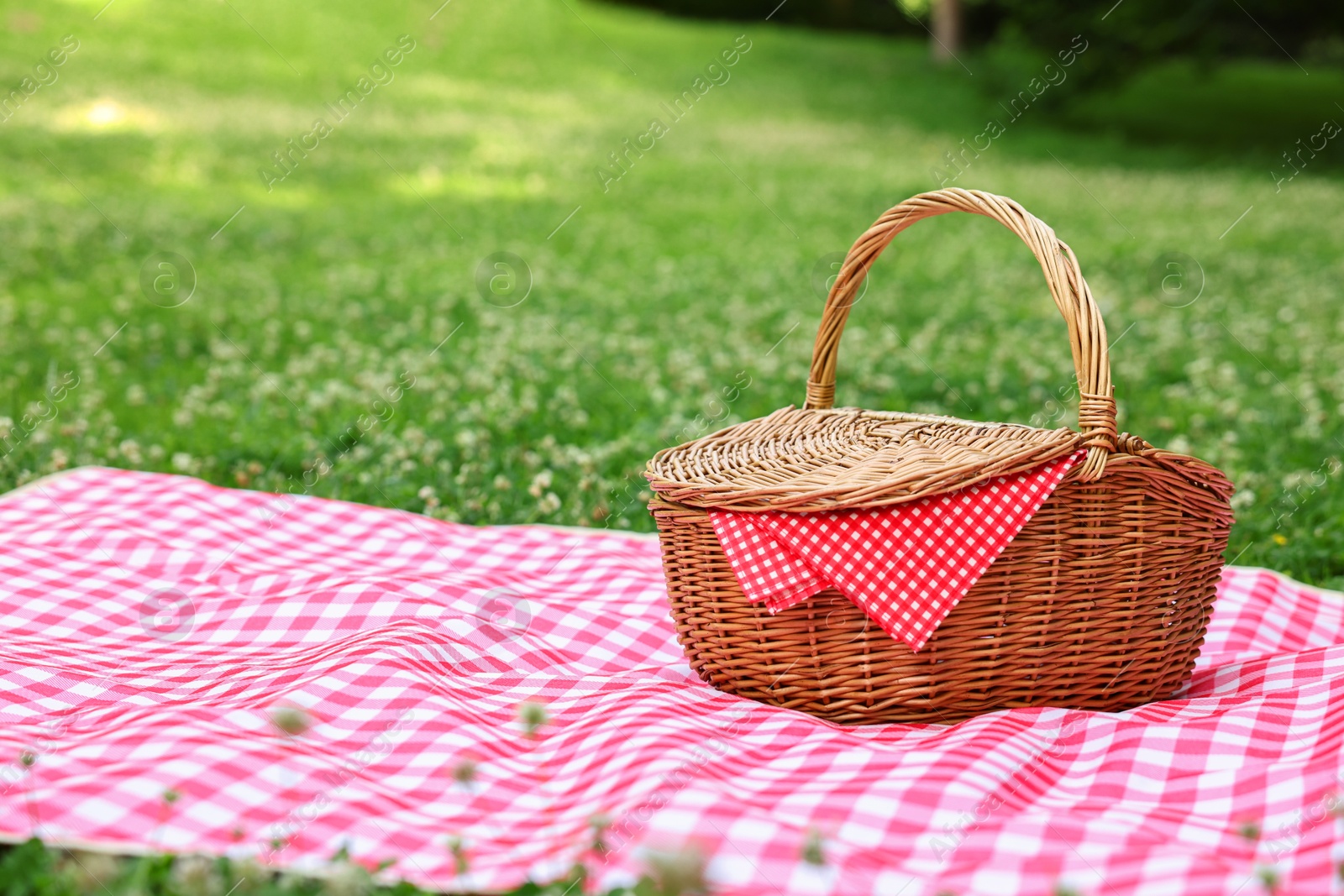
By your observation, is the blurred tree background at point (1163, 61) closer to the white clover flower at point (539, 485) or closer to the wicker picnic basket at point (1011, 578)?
the white clover flower at point (539, 485)

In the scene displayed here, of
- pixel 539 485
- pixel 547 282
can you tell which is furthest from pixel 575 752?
pixel 547 282

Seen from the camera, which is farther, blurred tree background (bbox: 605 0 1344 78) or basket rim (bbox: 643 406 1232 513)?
blurred tree background (bbox: 605 0 1344 78)

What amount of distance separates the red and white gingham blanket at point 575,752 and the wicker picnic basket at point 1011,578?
96 mm

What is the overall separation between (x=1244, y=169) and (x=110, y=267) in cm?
1554

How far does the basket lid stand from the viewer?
2533mm

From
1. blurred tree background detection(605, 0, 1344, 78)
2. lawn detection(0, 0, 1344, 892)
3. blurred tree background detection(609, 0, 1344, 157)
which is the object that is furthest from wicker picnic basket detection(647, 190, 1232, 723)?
blurred tree background detection(605, 0, 1344, 78)

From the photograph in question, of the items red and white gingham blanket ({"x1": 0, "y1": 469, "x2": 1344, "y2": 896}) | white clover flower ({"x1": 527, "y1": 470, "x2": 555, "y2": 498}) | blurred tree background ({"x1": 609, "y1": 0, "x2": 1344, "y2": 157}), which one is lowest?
red and white gingham blanket ({"x1": 0, "y1": 469, "x2": 1344, "y2": 896})

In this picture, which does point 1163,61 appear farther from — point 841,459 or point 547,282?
point 841,459

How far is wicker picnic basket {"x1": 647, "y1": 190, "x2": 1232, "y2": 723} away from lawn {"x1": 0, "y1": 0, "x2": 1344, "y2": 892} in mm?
1514

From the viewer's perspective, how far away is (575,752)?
246 centimetres

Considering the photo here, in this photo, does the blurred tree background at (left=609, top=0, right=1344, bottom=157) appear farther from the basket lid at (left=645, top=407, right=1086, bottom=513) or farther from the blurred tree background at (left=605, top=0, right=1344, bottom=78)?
the basket lid at (left=645, top=407, right=1086, bottom=513)

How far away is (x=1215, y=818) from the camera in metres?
2.23

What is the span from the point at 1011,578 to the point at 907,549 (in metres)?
0.24

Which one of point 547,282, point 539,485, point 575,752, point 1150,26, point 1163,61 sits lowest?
point 575,752
